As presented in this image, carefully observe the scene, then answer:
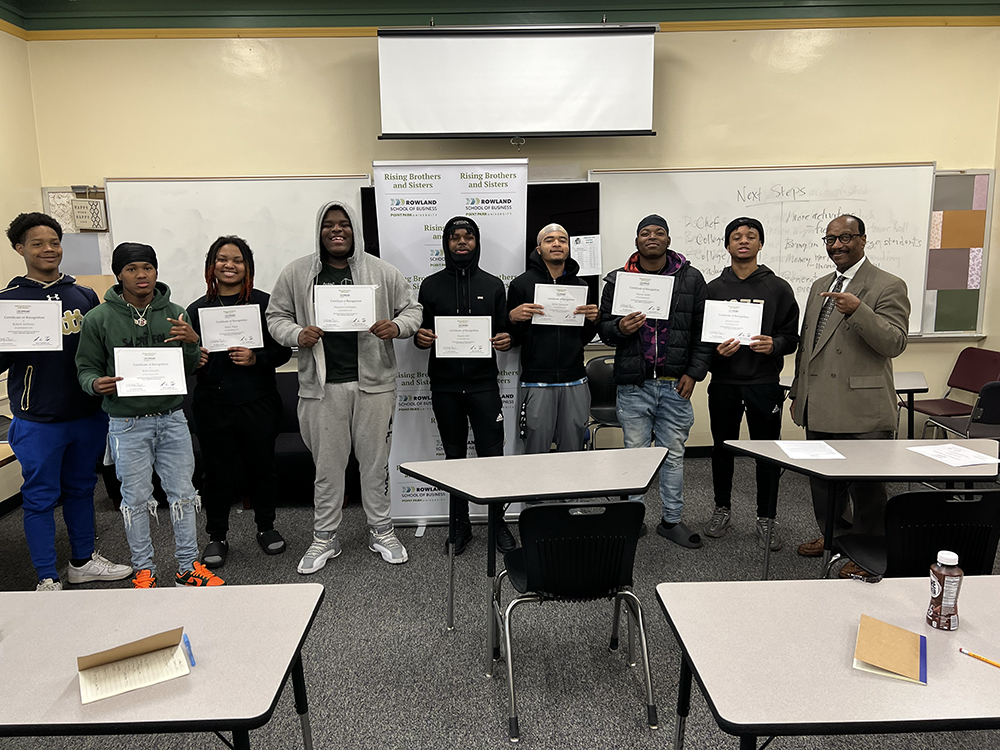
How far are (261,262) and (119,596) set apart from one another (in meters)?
3.57

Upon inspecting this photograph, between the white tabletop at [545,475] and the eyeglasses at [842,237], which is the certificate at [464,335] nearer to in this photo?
the white tabletop at [545,475]

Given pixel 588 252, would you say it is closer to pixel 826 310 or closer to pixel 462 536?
pixel 826 310

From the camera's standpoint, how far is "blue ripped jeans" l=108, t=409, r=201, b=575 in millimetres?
2750

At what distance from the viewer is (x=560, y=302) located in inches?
128

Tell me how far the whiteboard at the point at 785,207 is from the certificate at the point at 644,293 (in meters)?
1.68

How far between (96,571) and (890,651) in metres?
3.56

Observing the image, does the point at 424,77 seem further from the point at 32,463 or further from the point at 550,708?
the point at 550,708

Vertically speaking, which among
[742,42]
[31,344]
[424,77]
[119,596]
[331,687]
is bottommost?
[331,687]

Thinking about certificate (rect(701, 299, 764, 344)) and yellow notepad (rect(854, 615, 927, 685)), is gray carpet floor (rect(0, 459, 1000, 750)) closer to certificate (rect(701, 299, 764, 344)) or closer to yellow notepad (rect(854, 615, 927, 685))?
yellow notepad (rect(854, 615, 927, 685))

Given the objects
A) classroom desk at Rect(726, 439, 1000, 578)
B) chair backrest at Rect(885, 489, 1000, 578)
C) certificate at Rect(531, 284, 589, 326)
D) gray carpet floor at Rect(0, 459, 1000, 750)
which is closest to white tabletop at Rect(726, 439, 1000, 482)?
classroom desk at Rect(726, 439, 1000, 578)

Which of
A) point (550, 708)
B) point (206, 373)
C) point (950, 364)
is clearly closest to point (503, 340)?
point (206, 373)

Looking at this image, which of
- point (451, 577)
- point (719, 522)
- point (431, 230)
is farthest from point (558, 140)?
point (451, 577)

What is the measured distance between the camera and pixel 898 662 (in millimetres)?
1262

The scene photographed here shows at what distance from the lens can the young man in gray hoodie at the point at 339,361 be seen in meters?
3.13
